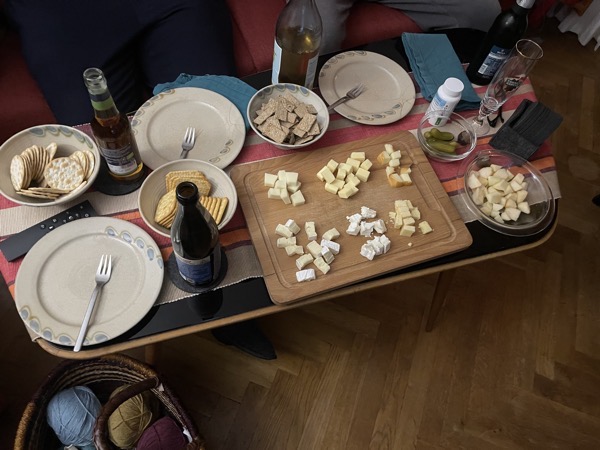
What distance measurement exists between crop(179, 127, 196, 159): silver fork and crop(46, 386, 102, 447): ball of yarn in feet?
2.11

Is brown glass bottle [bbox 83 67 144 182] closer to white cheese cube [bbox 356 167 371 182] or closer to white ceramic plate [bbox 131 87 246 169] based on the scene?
white ceramic plate [bbox 131 87 246 169]

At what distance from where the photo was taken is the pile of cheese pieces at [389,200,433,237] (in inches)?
37.4

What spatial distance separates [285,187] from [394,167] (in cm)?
25

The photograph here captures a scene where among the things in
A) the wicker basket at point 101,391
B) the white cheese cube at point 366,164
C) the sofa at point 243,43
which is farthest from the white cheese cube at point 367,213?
the sofa at point 243,43

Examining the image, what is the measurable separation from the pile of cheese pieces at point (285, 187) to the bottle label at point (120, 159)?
264 mm

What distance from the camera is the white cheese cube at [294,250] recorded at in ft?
2.95

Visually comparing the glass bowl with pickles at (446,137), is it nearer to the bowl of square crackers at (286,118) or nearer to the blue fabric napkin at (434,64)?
the blue fabric napkin at (434,64)

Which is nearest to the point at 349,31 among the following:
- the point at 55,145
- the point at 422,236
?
the point at 422,236

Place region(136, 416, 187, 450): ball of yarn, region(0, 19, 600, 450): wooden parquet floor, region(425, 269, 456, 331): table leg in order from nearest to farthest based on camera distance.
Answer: region(136, 416, 187, 450): ball of yarn, region(425, 269, 456, 331): table leg, region(0, 19, 600, 450): wooden parquet floor

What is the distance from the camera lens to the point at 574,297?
5.63 ft

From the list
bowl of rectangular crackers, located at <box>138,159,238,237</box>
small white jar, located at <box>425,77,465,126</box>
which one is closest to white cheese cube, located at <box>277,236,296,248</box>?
bowl of rectangular crackers, located at <box>138,159,238,237</box>

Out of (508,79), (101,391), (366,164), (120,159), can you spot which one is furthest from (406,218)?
(101,391)

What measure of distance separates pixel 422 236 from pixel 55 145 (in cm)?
75

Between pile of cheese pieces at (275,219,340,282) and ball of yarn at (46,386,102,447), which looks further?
ball of yarn at (46,386,102,447)
